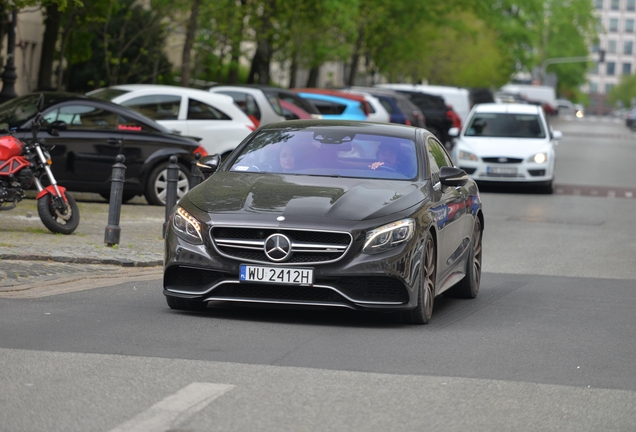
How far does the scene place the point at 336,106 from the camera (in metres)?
31.8

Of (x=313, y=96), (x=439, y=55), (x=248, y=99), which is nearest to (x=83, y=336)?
(x=248, y=99)

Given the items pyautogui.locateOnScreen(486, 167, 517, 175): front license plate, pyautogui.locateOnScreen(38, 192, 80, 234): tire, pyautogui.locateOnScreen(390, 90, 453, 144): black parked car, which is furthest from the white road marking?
pyautogui.locateOnScreen(390, 90, 453, 144): black parked car

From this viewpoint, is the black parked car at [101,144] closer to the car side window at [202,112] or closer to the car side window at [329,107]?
the car side window at [202,112]

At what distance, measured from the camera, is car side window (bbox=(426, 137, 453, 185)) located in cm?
997

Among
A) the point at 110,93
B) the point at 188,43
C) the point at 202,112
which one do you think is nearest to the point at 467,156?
the point at 202,112

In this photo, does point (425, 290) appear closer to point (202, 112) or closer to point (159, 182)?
point (159, 182)

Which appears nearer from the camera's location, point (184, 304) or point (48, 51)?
point (184, 304)

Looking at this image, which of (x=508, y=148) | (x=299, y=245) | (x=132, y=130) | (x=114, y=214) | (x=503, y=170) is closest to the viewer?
(x=299, y=245)

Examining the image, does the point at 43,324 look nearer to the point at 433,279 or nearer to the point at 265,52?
the point at 433,279

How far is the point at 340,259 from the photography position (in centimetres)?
850

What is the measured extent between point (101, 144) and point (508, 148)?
9769 millimetres

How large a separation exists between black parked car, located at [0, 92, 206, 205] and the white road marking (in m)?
11.1

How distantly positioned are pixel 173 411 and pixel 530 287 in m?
6.32

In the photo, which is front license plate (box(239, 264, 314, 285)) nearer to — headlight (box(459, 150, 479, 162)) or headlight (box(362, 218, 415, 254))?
headlight (box(362, 218, 415, 254))
